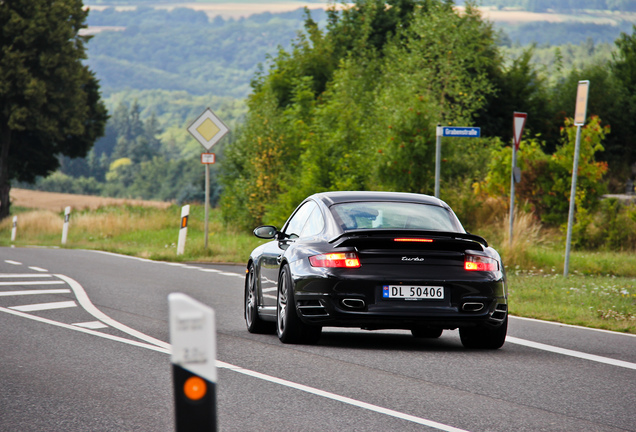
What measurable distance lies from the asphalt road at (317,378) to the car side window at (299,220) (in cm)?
113

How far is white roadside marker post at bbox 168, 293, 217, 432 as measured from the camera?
2.71 m

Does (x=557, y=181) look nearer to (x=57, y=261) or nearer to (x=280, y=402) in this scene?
(x=57, y=261)

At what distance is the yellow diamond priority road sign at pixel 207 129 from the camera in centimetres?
2262

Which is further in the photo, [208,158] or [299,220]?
[208,158]

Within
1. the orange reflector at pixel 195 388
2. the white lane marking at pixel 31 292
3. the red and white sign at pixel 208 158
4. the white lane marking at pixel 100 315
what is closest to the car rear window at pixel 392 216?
the white lane marking at pixel 100 315

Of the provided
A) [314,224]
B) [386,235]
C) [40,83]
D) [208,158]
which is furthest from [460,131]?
[40,83]

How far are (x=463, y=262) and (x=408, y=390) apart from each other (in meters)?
2.02

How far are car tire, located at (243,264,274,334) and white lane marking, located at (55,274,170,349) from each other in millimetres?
1172

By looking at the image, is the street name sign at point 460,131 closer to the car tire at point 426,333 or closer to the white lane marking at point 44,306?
the car tire at point 426,333

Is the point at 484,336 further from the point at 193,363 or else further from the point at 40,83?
the point at 40,83

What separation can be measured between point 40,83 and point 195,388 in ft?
161

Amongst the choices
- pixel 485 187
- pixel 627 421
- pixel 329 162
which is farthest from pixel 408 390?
pixel 329 162

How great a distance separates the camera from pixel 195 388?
287 centimetres

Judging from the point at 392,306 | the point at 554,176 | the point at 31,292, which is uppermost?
the point at 392,306
